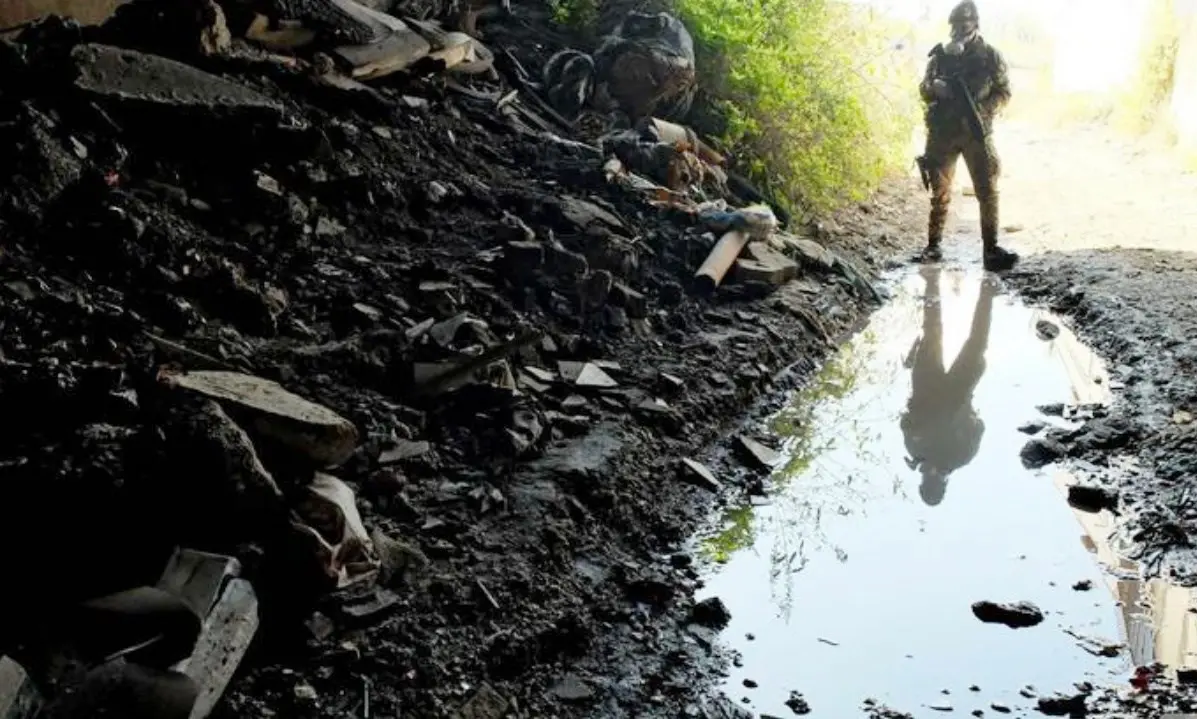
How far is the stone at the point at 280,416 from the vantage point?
3064 mm

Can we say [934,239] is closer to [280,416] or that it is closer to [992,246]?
[992,246]

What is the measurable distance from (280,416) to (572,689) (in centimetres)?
126

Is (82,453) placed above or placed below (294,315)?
below

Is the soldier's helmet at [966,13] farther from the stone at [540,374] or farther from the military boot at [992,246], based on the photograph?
the stone at [540,374]

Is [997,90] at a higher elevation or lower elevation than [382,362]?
higher

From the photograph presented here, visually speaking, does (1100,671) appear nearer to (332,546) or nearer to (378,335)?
(332,546)

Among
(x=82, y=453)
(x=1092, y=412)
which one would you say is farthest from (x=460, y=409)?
(x=1092, y=412)

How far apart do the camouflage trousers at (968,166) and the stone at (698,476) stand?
4963 millimetres

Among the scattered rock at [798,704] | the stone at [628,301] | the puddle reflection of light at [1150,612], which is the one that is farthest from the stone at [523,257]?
the puddle reflection of light at [1150,612]

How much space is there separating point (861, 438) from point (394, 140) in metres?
3.30

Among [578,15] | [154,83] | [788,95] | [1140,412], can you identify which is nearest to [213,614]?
[154,83]

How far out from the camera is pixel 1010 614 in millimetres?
3508

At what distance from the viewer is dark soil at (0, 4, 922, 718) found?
8.91ft

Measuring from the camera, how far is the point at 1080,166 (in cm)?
1164
